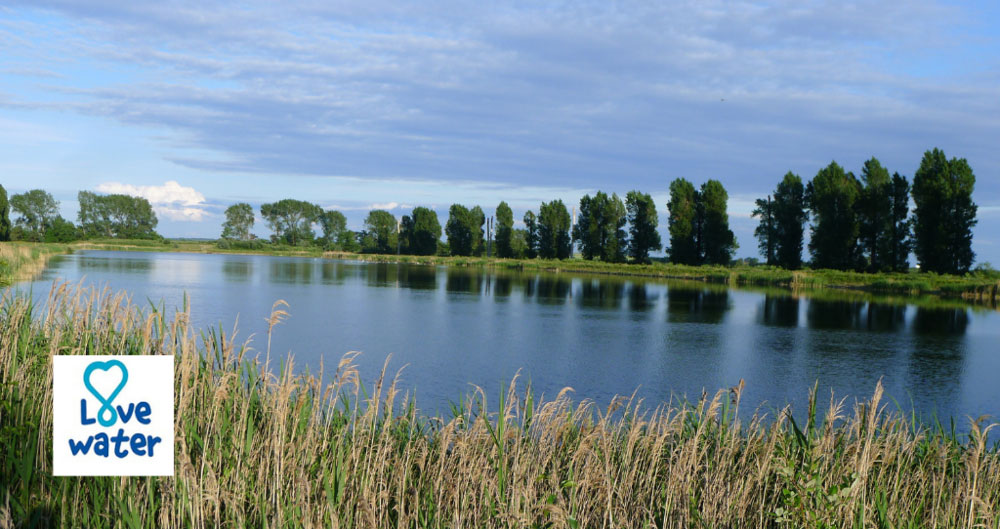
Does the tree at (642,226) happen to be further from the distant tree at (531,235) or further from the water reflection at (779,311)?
the water reflection at (779,311)

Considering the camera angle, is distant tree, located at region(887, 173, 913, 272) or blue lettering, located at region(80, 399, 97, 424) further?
distant tree, located at region(887, 173, 913, 272)

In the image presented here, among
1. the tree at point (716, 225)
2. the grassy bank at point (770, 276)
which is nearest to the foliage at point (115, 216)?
the grassy bank at point (770, 276)

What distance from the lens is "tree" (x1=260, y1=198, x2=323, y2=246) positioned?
12281 centimetres

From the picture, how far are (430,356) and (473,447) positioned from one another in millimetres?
12230

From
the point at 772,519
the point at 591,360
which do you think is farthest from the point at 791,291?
the point at 772,519

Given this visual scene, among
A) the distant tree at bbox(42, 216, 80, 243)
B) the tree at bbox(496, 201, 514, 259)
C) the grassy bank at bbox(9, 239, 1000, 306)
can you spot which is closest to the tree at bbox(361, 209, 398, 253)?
the grassy bank at bbox(9, 239, 1000, 306)

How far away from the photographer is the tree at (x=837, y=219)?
54188 millimetres

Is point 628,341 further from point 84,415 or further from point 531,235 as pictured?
point 531,235

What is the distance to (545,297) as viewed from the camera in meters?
39.2

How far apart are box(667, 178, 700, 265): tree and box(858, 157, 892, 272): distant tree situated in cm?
1423

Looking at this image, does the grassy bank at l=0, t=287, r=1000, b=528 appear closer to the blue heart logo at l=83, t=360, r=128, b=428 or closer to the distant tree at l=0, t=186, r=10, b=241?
the blue heart logo at l=83, t=360, r=128, b=428

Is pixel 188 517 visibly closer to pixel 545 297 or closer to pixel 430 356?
pixel 430 356

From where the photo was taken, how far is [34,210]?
93625mm

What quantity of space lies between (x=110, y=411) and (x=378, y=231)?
108016mm
